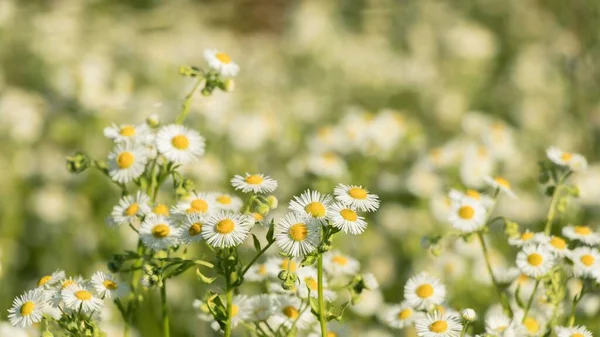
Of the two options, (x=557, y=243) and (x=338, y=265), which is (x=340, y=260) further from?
(x=557, y=243)

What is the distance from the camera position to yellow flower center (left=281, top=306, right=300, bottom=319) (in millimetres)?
1716

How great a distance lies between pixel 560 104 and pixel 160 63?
7.88 feet

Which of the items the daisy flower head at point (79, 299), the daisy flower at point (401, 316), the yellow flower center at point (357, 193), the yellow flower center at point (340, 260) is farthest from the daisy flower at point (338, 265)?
the daisy flower head at point (79, 299)

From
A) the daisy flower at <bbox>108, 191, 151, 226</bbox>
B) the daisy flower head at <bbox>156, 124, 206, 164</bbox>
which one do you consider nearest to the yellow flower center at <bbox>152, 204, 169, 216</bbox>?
the daisy flower at <bbox>108, 191, 151, 226</bbox>

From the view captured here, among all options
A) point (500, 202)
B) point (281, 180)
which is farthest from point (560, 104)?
point (281, 180)

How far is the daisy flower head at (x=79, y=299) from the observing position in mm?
1470

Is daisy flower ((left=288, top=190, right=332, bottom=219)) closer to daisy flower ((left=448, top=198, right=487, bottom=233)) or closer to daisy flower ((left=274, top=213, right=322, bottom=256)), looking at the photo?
daisy flower ((left=274, top=213, right=322, bottom=256))

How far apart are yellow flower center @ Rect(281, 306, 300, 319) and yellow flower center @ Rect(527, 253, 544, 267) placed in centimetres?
51

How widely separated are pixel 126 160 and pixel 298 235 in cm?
54

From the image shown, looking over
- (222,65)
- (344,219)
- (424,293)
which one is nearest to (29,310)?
(344,219)

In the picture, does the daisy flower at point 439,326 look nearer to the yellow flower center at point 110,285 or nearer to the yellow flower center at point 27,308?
the yellow flower center at point 110,285

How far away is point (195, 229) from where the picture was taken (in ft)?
5.00

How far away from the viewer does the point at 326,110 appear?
4.76 metres

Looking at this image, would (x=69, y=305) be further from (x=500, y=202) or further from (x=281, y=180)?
(x=500, y=202)
